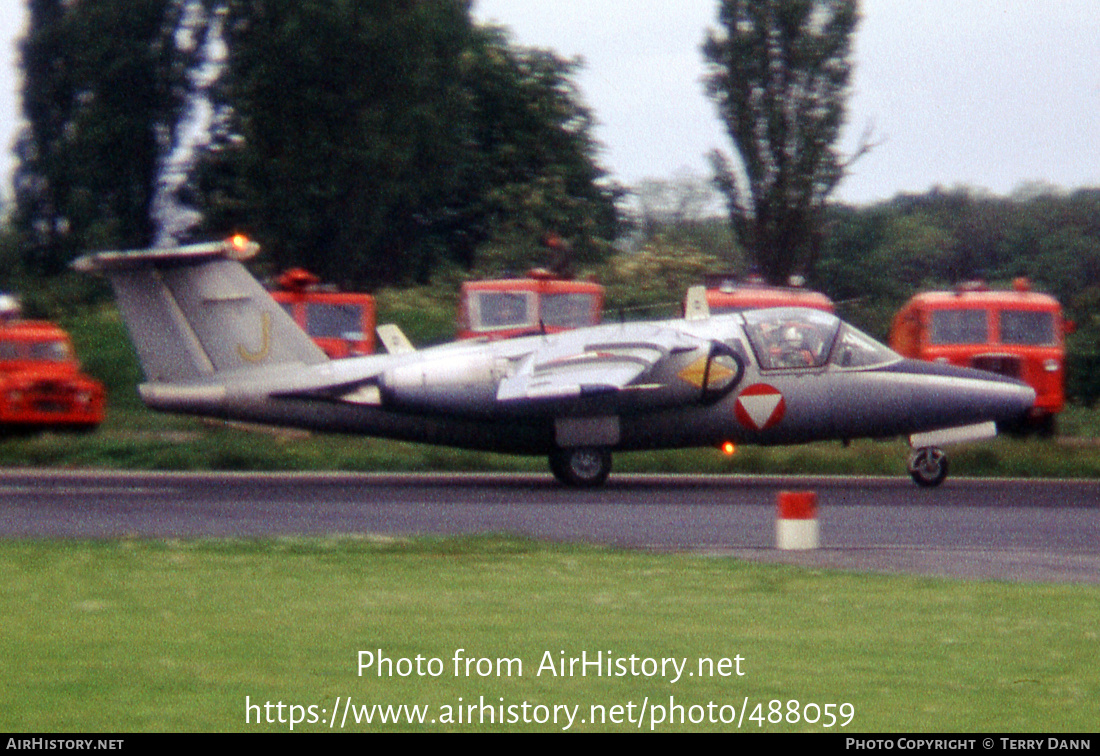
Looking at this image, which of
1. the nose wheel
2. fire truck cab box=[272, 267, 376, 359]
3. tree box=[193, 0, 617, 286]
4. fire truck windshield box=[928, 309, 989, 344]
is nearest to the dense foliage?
tree box=[193, 0, 617, 286]

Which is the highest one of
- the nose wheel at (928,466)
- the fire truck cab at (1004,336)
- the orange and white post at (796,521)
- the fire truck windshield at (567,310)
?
the fire truck windshield at (567,310)

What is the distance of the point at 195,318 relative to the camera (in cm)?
2109

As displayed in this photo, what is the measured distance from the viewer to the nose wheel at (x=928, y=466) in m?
20.8

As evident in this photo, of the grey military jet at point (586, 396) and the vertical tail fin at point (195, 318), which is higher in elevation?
the vertical tail fin at point (195, 318)

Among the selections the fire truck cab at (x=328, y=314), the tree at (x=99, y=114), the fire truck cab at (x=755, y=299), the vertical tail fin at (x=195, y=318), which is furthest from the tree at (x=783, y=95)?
the tree at (x=99, y=114)

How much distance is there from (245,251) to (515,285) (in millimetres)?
4828

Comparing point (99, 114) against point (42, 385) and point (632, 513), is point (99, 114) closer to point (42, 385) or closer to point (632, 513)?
point (42, 385)

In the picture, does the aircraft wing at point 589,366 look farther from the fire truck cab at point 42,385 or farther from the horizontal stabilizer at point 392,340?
the fire truck cab at point 42,385

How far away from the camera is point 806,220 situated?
30781 millimetres

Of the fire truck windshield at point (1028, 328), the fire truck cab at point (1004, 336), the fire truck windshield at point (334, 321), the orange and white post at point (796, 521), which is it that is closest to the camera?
the orange and white post at point (796, 521)

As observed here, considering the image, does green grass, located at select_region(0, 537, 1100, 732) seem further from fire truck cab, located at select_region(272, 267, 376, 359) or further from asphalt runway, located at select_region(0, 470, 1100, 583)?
fire truck cab, located at select_region(272, 267, 376, 359)

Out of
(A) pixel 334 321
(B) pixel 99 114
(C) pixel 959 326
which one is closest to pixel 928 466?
(C) pixel 959 326

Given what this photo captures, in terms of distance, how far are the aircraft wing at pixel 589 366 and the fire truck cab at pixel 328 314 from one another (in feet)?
19.5

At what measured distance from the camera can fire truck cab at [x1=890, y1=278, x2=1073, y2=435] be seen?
2481 cm
